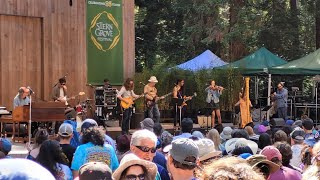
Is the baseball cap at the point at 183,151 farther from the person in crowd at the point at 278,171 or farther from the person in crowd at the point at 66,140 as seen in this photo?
the person in crowd at the point at 66,140

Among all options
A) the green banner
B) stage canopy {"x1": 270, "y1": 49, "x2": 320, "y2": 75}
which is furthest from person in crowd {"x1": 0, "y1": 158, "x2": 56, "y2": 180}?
stage canopy {"x1": 270, "y1": 49, "x2": 320, "y2": 75}

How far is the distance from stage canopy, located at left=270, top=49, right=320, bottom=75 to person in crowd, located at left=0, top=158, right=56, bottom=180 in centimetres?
1805

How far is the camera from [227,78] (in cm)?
2031

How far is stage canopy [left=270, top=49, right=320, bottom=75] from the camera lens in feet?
62.0

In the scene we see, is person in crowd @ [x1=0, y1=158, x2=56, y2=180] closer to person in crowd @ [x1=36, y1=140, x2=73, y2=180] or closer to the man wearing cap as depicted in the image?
the man wearing cap

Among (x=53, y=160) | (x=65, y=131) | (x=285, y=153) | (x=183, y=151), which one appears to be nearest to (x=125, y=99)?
(x=65, y=131)

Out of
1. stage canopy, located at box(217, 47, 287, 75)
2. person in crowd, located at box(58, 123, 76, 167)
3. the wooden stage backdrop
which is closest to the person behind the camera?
person in crowd, located at box(58, 123, 76, 167)

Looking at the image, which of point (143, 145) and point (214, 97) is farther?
point (214, 97)

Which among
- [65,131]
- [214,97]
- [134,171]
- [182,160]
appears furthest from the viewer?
[214,97]

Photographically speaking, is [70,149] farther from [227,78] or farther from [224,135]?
[227,78]

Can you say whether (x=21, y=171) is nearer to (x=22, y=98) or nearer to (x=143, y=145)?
(x=143, y=145)

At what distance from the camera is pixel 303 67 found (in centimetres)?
1911

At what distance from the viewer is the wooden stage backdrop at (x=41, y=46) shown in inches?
651

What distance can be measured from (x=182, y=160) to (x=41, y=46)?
1433cm
